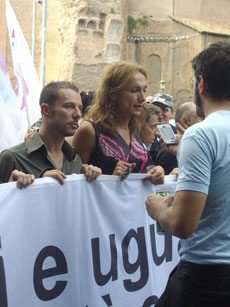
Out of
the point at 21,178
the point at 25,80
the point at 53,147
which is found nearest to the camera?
the point at 21,178

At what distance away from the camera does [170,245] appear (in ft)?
13.0

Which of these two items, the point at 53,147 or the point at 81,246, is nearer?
the point at 81,246

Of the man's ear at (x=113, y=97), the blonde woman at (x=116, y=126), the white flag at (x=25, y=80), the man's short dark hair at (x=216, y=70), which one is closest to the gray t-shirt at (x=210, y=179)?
the man's short dark hair at (x=216, y=70)

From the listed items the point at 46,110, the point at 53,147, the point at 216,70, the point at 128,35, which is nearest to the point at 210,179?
the point at 216,70

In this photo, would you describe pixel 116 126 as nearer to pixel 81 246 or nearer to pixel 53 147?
pixel 53 147

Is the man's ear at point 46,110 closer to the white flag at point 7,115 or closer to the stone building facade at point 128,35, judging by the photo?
the white flag at point 7,115

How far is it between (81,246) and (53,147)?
0.57 meters

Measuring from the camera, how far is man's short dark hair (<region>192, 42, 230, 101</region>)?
2369 mm

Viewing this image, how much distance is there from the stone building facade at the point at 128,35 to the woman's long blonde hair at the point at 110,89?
29502mm

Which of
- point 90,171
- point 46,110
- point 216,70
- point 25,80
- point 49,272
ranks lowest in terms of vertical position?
point 49,272

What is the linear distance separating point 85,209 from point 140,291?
608mm

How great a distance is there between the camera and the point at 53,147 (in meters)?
3.55

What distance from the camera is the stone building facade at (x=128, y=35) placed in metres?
35.3

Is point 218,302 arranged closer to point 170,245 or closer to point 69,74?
point 170,245
